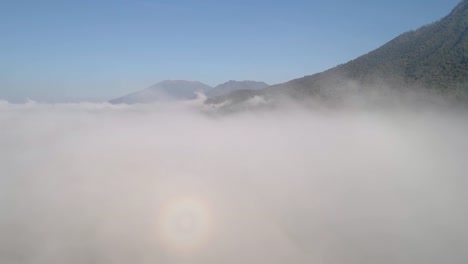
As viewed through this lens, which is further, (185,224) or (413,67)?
(413,67)

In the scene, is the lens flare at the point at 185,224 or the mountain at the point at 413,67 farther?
the lens flare at the point at 185,224

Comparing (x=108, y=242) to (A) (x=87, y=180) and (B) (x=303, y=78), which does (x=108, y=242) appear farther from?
(B) (x=303, y=78)

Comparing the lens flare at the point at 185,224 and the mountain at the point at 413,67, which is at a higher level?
the mountain at the point at 413,67

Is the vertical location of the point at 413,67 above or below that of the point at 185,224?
above

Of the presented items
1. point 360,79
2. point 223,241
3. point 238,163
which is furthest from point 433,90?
point 238,163
